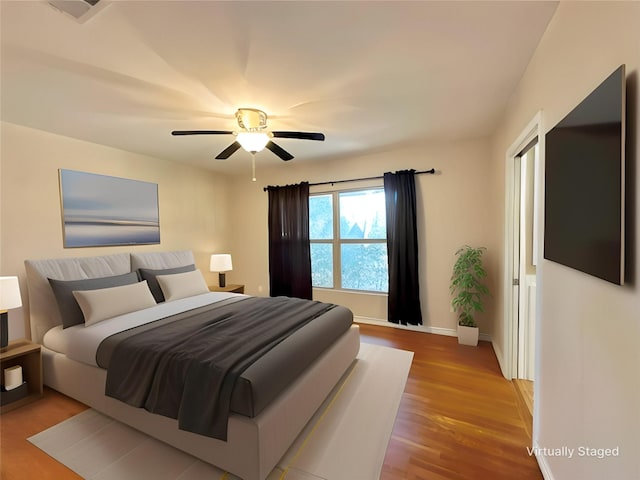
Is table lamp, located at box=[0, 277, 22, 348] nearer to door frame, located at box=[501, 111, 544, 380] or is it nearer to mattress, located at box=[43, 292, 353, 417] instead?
mattress, located at box=[43, 292, 353, 417]

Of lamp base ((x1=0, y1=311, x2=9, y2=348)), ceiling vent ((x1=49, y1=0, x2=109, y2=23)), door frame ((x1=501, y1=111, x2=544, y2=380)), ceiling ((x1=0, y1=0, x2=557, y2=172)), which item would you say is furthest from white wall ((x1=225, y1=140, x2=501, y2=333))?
lamp base ((x1=0, y1=311, x2=9, y2=348))

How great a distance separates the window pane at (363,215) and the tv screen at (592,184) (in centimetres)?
272

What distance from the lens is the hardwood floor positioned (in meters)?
1.61

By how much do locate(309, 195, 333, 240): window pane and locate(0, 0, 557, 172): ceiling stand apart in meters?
1.66

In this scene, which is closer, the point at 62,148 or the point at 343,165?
the point at 62,148

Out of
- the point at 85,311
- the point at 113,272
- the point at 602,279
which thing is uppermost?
the point at 602,279

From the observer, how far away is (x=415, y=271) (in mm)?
3752

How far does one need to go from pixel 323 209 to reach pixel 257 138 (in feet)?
7.45

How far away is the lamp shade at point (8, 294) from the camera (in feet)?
7.32

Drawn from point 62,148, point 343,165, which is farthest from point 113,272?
point 343,165

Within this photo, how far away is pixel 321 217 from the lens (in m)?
4.55

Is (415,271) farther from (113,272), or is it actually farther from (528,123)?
(113,272)

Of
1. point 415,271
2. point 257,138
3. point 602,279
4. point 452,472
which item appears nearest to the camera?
point 602,279

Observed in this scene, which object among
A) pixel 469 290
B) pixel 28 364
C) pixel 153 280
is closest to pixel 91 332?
pixel 28 364
